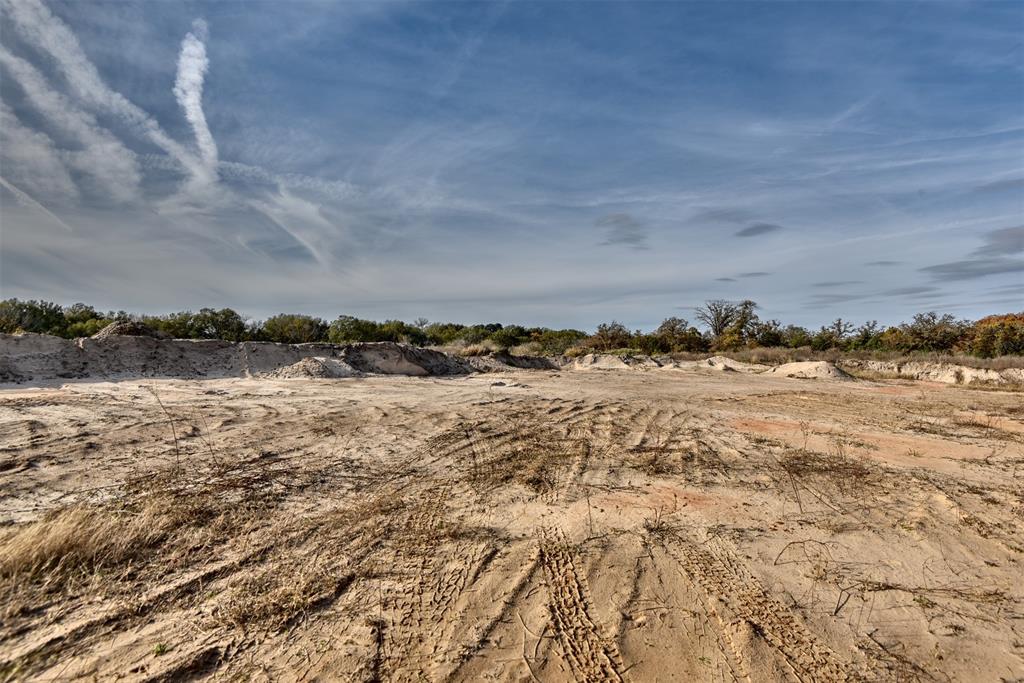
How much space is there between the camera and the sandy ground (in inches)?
92.0

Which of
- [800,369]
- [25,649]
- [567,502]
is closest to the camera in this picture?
[25,649]

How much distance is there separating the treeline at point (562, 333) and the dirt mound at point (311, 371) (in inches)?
239

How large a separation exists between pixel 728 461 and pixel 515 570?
368 cm

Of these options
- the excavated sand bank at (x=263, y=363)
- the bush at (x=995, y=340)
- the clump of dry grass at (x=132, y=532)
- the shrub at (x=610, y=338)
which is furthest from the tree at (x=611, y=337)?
the clump of dry grass at (x=132, y=532)

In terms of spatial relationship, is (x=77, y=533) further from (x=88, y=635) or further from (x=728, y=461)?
(x=728, y=461)

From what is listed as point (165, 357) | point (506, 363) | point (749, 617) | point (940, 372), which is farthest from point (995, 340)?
point (165, 357)

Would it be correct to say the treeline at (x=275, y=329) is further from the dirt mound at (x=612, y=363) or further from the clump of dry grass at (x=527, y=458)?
the clump of dry grass at (x=527, y=458)

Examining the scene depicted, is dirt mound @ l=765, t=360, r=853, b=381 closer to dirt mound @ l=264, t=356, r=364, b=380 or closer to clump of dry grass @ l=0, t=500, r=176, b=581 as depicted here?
dirt mound @ l=264, t=356, r=364, b=380

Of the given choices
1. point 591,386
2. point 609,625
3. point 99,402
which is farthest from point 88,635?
point 591,386

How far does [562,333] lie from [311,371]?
27824 millimetres

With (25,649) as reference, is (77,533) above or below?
Result: above

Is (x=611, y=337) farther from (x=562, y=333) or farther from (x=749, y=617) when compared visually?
(x=749, y=617)

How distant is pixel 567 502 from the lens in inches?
169

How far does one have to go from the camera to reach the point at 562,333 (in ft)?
132
